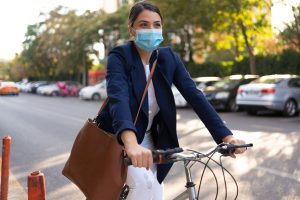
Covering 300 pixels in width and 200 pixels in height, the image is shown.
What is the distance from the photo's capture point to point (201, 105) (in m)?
2.65

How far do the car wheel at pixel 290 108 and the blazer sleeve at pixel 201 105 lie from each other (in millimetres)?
13302

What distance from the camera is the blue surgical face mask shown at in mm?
2590

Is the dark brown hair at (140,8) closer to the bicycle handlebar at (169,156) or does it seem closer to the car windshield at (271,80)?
the bicycle handlebar at (169,156)

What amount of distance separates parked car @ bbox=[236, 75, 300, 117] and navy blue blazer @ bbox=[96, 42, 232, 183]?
42.7ft

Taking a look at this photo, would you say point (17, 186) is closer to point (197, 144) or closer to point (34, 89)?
point (197, 144)

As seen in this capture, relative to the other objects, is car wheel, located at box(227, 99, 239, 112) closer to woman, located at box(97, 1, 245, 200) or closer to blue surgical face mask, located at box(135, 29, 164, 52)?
woman, located at box(97, 1, 245, 200)

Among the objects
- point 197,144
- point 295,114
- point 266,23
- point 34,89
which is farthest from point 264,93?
point 34,89

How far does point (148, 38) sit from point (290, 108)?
1380 cm

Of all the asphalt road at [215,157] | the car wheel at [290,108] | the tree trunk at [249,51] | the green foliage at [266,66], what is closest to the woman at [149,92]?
the asphalt road at [215,157]

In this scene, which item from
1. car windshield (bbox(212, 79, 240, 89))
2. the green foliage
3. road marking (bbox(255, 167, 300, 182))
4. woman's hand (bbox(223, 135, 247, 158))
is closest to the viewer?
woman's hand (bbox(223, 135, 247, 158))

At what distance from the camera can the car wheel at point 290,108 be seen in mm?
15414

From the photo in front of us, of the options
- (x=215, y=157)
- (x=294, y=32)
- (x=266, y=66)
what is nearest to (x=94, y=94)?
(x=266, y=66)

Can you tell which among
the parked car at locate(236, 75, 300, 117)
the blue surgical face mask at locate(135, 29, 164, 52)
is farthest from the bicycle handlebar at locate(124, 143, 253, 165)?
the parked car at locate(236, 75, 300, 117)

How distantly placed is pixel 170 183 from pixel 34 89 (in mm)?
48432
